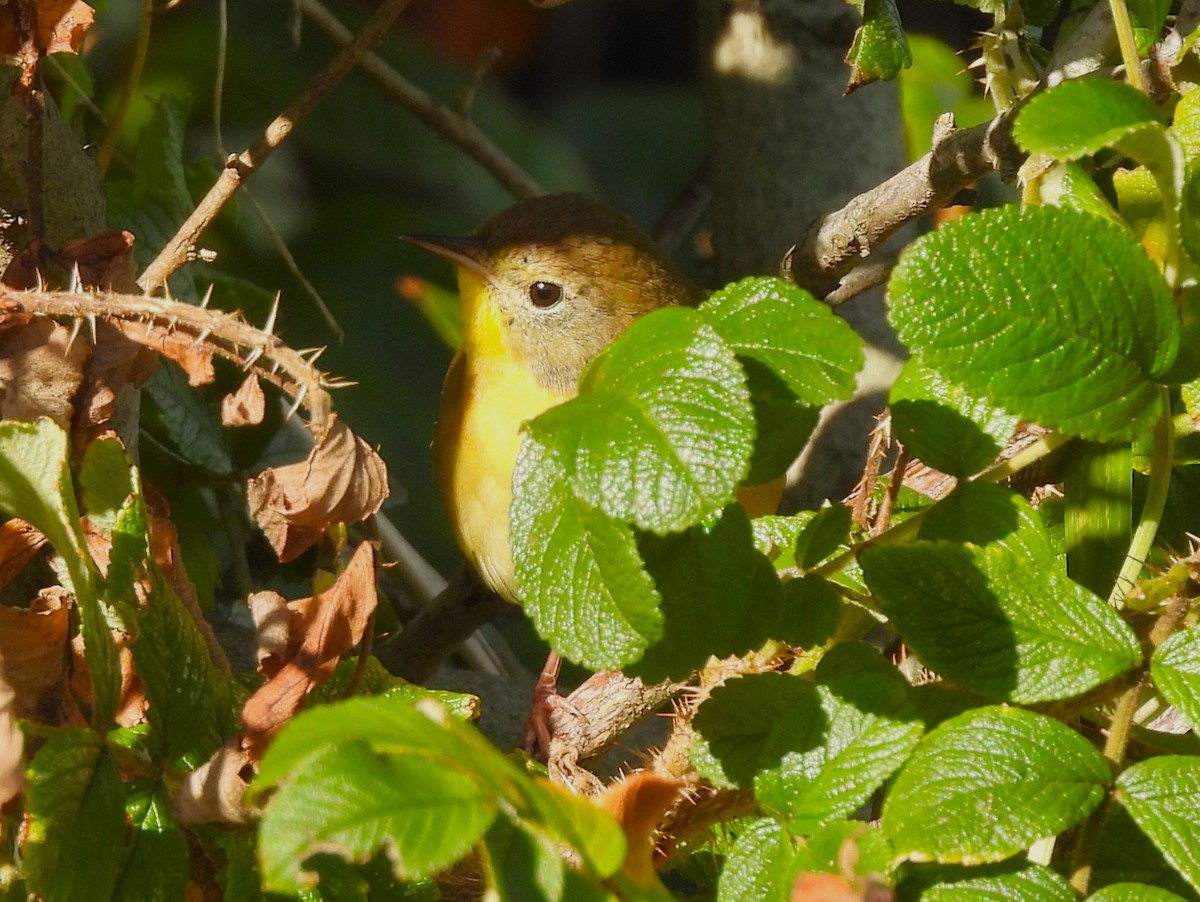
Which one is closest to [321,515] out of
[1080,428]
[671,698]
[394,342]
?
[671,698]

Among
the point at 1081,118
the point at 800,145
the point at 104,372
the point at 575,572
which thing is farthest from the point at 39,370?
the point at 800,145

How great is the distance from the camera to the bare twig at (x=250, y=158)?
1177mm

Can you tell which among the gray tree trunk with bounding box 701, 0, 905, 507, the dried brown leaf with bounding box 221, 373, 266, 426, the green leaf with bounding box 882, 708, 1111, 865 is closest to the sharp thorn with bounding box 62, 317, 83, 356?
the dried brown leaf with bounding box 221, 373, 266, 426

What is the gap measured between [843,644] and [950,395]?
6.1 inches

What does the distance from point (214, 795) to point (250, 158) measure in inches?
24.4

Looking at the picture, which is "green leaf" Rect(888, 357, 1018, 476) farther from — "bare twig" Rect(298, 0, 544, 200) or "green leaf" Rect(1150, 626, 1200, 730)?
"bare twig" Rect(298, 0, 544, 200)

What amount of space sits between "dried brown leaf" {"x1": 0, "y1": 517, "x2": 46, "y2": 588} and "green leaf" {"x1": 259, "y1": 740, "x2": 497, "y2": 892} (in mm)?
475

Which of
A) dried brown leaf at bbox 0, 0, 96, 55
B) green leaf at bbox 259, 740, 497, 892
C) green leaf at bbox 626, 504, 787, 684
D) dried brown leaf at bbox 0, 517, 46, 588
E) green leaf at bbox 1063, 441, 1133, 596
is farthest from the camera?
dried brown leaf at bbox 0, 0, 96, 55

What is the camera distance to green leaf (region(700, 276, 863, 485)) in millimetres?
740

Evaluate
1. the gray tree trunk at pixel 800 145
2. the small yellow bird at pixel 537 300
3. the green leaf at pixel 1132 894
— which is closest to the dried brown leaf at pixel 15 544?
the green leaf at pixel 1132 894

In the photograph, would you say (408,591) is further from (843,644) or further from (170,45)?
(170,45)

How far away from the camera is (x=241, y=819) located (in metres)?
0.82

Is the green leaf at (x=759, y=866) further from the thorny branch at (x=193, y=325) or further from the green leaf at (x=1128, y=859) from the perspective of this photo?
the thorny branch at (x=193, y=325)

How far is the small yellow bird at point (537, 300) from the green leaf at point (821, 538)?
1065 mm
